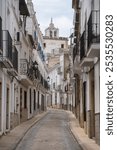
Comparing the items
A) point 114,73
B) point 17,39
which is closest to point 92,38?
point 114,73

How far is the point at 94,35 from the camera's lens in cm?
1334

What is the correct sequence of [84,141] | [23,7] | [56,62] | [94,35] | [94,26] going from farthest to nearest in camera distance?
[56,62] < [23,7] < [84,141] < [94,26] < [94,35]

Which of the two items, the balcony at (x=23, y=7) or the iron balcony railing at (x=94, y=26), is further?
the balcony at (x=23, y=7)

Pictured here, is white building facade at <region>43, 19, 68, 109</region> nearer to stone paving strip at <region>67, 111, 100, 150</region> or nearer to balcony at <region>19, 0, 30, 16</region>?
balcony at <region>19, 0, 30, 16</region>

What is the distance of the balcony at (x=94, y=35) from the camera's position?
12875 mm

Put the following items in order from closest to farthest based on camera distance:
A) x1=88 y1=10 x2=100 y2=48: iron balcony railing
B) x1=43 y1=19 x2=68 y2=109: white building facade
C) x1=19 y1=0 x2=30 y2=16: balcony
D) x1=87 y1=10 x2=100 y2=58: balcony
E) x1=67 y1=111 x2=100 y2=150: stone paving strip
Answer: x1=87 y1=10 x2=100 y2=58: balcony < x1=88 y1=10 x2=100 y2=48: iron balcony railing < x1=67 y1=111 x2=100 y2=150: stone paving strip < x1=19 y1=0 x2=30 y2=16: balcony < x1=43 y1=19 x2=68 y2=109: white building facade

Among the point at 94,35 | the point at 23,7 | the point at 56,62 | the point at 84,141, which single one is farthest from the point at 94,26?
the point at 56,62

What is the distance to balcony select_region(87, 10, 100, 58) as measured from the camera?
12875 millimetres

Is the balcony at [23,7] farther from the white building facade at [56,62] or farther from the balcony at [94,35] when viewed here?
the white building facade at [56,62]

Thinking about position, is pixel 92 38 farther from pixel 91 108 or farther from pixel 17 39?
pixel 17 39

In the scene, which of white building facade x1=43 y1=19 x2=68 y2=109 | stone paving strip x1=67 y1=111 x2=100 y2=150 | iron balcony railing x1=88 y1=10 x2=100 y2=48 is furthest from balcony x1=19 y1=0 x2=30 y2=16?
white building facade x1=43 y1=19 x2=68 y2=109

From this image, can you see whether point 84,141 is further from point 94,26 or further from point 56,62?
point 56,62

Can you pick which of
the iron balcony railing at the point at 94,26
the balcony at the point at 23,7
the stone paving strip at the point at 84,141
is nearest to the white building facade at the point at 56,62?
the balcony at the point at 23,7

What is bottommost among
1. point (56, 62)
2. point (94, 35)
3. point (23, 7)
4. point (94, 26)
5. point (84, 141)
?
point (84, 141)
